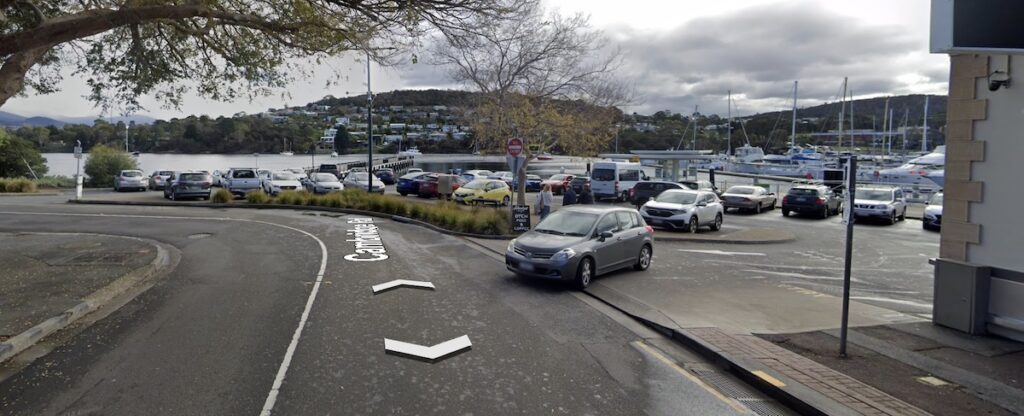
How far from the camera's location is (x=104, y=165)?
4653cm

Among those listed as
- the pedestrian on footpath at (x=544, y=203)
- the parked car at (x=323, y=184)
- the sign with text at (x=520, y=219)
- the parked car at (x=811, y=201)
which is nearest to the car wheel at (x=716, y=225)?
the pedestrian on footpath at (x=544, y=203)

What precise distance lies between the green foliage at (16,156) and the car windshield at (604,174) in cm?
4039

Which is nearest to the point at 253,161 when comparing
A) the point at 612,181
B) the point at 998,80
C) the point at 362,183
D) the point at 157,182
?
the point at 157,182

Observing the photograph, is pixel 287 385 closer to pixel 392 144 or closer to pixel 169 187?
pixel 169 187

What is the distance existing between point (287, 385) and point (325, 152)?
83.0 m

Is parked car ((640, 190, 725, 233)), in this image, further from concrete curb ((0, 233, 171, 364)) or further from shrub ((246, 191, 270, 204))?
shrub ((246, 191, 270, 204))

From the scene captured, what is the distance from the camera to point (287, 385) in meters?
5.76

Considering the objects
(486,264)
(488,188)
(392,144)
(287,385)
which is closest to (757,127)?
(392,144)

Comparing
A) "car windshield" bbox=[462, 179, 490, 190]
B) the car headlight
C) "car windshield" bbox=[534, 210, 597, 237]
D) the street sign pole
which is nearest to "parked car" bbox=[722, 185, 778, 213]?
"car windshield" bbox=[462, 179, 490, 190]

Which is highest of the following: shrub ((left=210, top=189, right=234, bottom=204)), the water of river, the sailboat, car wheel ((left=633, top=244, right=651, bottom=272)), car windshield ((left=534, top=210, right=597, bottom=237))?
the sailboat

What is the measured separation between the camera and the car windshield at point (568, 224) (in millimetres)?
11641

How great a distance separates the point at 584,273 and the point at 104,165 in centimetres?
4764

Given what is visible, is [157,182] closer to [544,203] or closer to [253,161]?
[253,161]

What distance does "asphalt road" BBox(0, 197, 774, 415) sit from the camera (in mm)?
5465
